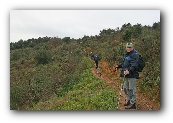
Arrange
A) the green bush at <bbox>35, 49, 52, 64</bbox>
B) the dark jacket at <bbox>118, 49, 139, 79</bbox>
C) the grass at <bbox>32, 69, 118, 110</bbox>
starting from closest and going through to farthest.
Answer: the dark jacket at <bbox>118, 49, 139, 79</bbox> < the grass at <bbox>32, 69, 118, 110</bbox> < the green bush at <bbox>35, 49, 52, 64</bbox>

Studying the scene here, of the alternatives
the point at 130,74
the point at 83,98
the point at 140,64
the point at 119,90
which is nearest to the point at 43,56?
the point at 83,98

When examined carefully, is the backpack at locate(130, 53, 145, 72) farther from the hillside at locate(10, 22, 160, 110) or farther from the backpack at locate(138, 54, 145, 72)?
the hillside at locate(10, 22, 160, 110)

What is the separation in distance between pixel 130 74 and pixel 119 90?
0.47 meters

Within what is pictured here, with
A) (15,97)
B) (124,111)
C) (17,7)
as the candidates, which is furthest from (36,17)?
(124,111)

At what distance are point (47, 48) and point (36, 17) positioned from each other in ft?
2.08

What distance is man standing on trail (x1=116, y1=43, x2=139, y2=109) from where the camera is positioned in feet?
31.3

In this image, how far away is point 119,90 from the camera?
991 cm

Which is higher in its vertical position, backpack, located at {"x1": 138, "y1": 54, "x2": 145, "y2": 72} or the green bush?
the green bush

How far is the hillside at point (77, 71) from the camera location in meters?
9.76

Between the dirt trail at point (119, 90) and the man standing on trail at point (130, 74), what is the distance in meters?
0.09

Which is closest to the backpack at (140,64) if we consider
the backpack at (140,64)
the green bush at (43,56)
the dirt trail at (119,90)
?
the backpack at (140,64)

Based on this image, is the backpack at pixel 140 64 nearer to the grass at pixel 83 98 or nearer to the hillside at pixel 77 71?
the hillside at pixel 77 71

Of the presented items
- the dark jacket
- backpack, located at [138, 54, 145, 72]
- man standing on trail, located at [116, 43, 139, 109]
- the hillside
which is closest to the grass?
the hillside

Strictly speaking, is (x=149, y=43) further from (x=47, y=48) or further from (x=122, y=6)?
(x=47, y=48)
